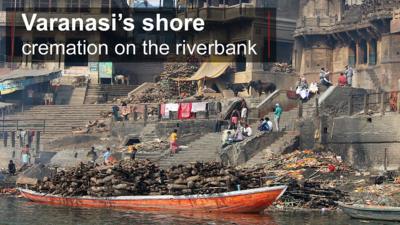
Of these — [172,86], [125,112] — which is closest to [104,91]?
[172,86]

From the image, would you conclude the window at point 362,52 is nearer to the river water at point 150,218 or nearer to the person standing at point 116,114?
the person standing at point 116,114

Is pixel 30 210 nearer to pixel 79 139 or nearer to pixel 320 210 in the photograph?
pixel 320 210

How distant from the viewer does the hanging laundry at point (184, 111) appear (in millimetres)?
40125

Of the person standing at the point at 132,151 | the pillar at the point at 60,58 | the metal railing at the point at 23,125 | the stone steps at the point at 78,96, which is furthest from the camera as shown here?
the pillar at the point at 60,58

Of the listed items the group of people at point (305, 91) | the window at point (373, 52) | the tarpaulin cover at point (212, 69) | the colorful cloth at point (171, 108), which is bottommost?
the colorful cloth at point (171, 108)

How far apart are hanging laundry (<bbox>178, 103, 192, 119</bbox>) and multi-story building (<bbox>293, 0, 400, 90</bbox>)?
10.5 meters

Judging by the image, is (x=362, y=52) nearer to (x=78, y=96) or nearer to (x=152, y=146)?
(x=152, y=146)

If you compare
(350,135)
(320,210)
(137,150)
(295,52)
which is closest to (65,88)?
(295,52)

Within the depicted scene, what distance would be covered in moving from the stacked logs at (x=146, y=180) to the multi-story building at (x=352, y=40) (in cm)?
2002

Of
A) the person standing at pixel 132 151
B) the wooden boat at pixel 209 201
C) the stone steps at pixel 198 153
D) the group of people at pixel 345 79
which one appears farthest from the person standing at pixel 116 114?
the wooden boat at pixel 209 201

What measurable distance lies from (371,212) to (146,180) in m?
7.66

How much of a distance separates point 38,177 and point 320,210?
44.2 feet

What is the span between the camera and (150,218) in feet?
77.9

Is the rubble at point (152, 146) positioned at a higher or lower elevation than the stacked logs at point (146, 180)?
higher
